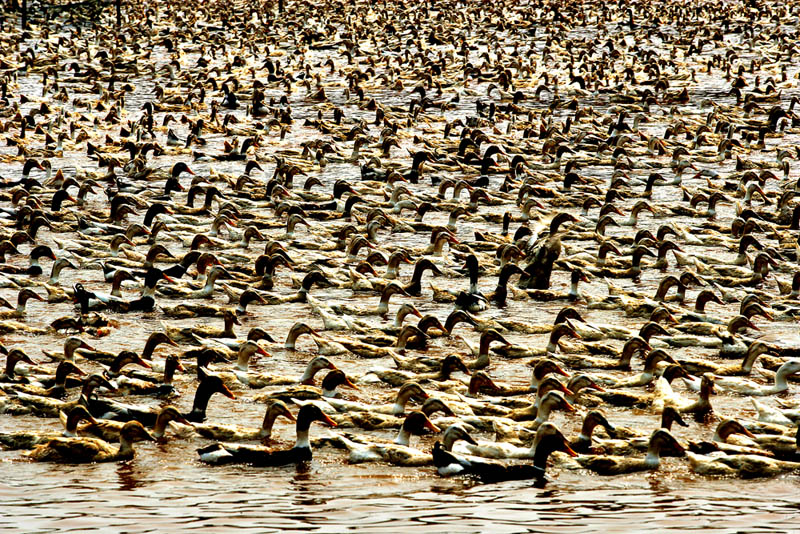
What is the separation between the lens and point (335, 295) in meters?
22.6

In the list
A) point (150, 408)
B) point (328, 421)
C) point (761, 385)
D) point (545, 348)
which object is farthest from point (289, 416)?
point (761, 385)

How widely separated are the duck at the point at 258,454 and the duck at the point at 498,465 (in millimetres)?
1585

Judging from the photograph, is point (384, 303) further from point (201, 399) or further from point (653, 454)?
point (653, 454)

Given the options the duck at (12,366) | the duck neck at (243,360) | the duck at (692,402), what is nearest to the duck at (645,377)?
the duck at (692,402)

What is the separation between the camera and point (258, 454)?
13.4m

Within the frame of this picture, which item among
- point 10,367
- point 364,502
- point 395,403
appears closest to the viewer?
point 364,502

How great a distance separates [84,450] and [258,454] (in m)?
2.00

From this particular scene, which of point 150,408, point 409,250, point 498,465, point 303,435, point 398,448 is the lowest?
point 498,465

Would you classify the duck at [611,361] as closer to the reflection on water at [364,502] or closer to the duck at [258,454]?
the reflection on water at [364,502]

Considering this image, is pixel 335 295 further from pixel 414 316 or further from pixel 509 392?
pixel 509 392

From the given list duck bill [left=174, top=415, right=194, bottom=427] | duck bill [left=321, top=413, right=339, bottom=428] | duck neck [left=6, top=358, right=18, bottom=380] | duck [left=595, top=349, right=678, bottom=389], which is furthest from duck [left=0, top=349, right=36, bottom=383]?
duck [left=595, top=349, right=678, bottom=389]

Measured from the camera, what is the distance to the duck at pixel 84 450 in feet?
43.9

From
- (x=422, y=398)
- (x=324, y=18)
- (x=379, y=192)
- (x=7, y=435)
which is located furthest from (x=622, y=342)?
(x=324, y=18)

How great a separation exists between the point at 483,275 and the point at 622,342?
5203 millimetres
